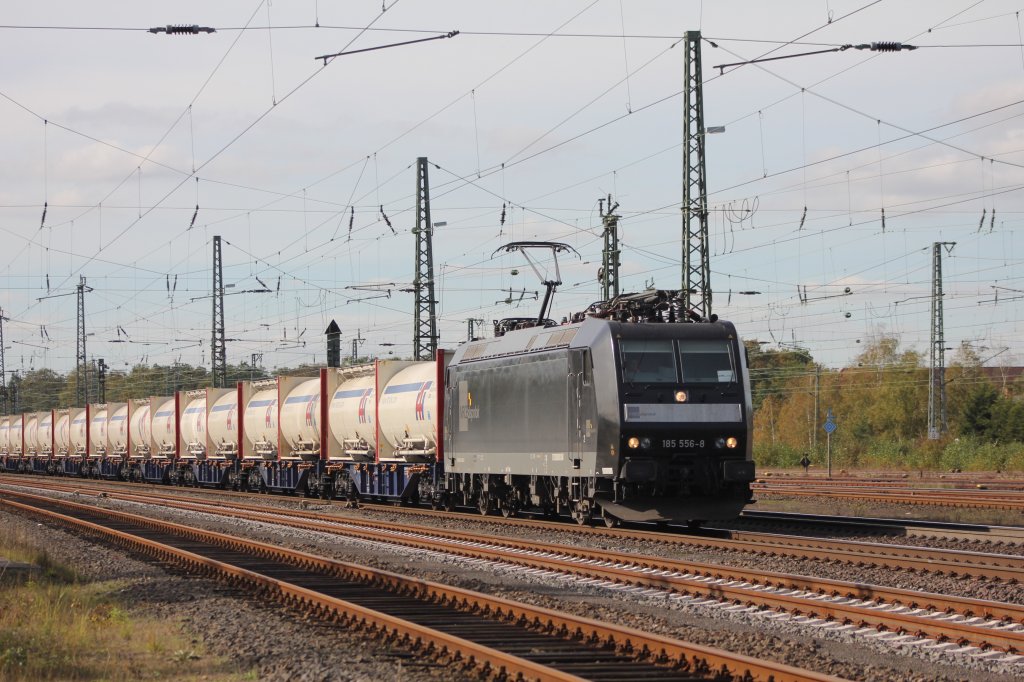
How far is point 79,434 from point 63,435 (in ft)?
12.4

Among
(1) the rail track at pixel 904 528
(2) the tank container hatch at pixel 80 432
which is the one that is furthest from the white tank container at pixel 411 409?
(2) the tank container hatch at pixel 80 432

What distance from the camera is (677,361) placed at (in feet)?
73.0

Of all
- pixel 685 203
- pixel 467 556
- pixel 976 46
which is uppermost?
pixel 976 46

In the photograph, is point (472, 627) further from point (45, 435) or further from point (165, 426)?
point (45, 435)

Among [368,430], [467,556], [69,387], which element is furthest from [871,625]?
[69,387]

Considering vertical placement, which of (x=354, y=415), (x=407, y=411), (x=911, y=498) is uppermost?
(x=407, y=411)

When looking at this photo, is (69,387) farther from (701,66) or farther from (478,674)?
(478,674)

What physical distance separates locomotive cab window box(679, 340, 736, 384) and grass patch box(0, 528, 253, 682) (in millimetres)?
10375

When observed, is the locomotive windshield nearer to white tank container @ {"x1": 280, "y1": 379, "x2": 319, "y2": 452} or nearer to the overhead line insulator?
the overhead line insulator

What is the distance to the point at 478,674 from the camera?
1012 cm

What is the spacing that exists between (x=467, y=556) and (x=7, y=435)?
250 feet

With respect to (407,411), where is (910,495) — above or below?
below

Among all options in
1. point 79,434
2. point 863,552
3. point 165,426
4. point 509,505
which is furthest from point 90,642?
point 79,434

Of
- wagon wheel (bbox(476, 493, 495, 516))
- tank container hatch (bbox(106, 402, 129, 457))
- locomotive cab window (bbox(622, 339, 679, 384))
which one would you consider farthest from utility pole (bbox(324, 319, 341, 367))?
locomotive cab window (bbox(622, 339, 679, 384))
